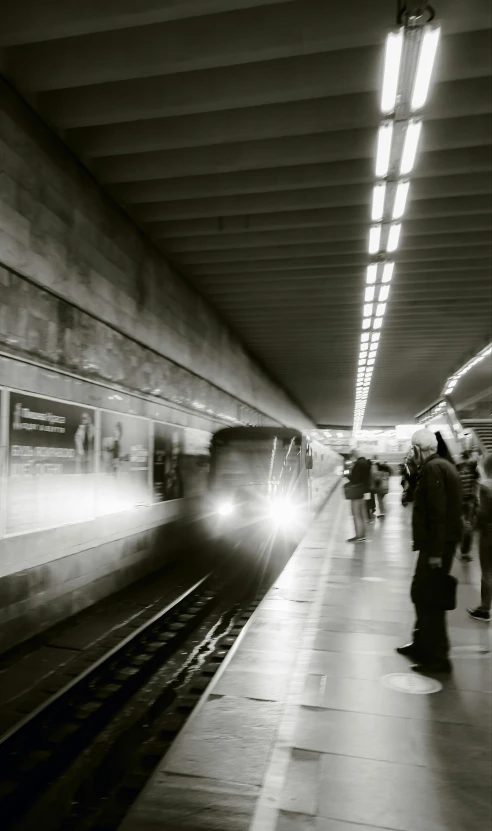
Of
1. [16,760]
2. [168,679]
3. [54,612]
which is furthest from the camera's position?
[54,612]

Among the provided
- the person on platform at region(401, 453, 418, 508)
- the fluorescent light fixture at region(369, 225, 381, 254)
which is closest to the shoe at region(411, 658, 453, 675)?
the person on platform at region(401, 453, 418, 508)

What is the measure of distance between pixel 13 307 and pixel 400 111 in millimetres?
5037

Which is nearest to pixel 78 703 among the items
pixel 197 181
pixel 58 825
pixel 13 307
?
pixel 58 825

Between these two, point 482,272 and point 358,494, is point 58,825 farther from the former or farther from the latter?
point 482,272

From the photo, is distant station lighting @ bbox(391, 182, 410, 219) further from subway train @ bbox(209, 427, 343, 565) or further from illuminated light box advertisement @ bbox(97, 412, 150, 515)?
illuminated light box advertisement @ bbox(97, 412, 150, 515)

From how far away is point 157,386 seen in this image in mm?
12031

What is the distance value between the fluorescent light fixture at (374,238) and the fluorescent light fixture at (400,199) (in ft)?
2.00

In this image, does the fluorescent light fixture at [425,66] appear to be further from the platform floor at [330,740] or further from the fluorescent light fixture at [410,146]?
the platform floor at [330,740]

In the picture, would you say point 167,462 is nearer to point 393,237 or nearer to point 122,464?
point 122,464

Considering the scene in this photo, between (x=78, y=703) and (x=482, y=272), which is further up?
(x=482, y=272)

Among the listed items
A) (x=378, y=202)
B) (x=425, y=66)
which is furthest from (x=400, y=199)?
(x=425, y=66)

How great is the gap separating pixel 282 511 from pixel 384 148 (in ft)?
25.1

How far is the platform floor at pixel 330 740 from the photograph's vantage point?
9.34ft

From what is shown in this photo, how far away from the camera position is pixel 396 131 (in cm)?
688
